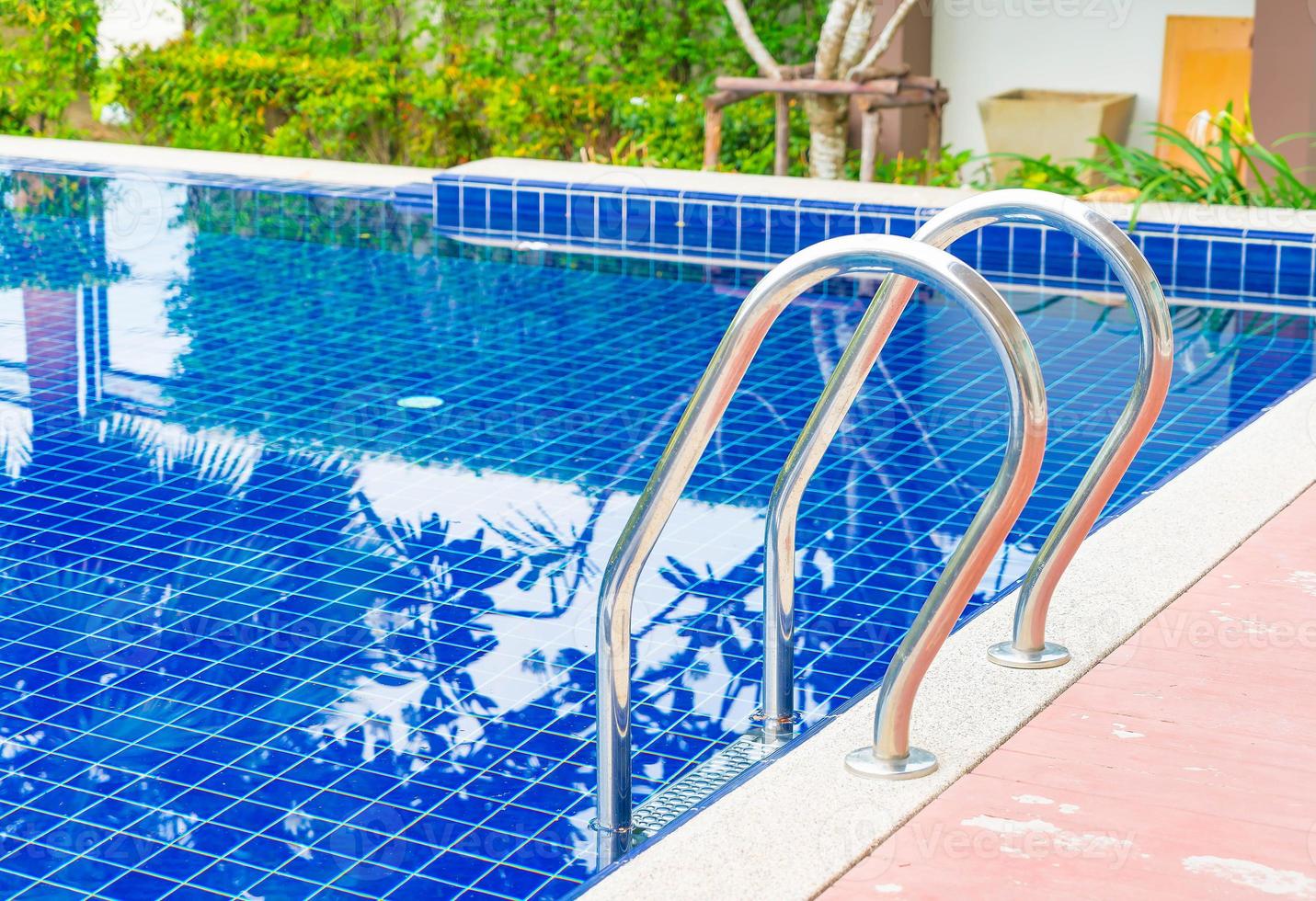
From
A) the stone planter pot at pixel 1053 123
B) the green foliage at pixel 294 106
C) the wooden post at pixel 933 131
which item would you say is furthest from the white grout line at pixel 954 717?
the green foliage at pixel 294 106

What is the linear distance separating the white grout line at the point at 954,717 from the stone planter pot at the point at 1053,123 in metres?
5.84

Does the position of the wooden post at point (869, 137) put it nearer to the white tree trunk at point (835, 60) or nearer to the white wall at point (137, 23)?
the white tree trunk at point (835, 60)

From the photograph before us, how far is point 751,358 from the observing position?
2.37m

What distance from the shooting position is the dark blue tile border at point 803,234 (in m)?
7.17

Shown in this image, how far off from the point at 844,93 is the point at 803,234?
122cm

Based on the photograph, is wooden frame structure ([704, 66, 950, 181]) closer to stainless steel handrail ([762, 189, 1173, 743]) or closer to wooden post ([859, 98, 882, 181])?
wooden post ([859, 98, 882, 181])

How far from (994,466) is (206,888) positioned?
283cm

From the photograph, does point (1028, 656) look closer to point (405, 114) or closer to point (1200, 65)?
point (1200, 65)

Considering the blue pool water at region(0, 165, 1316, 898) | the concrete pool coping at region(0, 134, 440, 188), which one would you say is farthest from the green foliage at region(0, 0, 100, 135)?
the blue pool water at region(0, 165, 1316, 898)

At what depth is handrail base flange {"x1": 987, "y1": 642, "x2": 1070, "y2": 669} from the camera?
2.94m

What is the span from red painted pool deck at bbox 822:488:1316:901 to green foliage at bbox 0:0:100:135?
33.3 feet

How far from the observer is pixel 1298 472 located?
413cm

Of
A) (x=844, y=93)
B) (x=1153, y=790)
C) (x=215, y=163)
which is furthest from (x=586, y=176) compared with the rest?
(x=1153, y=790)

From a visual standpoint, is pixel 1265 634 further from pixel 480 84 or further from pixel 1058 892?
pixel 480 84
